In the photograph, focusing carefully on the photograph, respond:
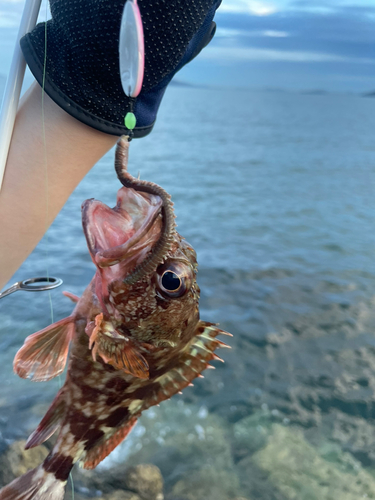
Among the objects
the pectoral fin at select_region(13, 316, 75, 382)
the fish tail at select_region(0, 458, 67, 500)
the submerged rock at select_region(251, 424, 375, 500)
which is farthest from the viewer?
the submerged rock at select_region(251, 424, 375, 500)

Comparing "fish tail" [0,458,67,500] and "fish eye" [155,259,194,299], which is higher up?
"fish eye" [155,259,194,299]

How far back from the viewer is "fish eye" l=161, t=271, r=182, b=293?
1836 mm

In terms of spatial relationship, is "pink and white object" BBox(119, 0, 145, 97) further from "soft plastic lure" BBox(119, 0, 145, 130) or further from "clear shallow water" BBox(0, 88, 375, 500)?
"clear shallow water" BBox(0, 88, 375, 500)

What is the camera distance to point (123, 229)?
173cm

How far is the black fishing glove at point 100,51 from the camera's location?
172 centimetres

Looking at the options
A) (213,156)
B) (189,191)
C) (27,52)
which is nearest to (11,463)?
(27,52)

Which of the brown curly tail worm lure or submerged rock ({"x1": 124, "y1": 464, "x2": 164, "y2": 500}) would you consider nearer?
the brown curly tail worm lure

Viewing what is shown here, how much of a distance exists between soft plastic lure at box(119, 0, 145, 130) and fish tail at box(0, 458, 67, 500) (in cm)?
185

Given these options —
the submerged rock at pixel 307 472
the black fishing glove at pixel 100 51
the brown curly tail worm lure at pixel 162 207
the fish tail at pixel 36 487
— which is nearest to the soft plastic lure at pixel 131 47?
the brown curly tail worm lure at pixel 162 207

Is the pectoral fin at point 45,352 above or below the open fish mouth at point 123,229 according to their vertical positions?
below

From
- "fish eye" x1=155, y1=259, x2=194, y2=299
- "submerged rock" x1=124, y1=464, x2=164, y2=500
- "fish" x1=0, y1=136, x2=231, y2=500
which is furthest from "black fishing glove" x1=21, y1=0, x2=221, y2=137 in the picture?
"submerged rock" x1=124, y1=464, x2=164, y2=500

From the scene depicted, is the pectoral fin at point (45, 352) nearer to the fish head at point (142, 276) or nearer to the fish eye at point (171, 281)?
the fish head at point (142, 276)

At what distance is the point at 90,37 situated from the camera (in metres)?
1.76

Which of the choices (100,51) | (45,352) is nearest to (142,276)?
(45,352)
